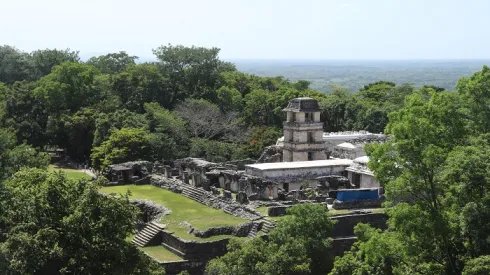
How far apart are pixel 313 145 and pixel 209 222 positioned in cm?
1710

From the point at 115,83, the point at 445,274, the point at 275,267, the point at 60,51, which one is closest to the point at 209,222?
the point at 275,267

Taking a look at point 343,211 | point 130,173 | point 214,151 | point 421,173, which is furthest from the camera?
point 214,151

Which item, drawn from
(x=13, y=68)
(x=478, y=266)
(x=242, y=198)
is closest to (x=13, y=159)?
(x=242, y=198)

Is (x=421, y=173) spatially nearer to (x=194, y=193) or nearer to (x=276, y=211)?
(x=276, y=211)

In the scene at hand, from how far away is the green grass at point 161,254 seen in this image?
3317 centimetres

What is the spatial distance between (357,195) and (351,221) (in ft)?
9.86

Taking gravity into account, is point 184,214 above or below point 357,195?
below

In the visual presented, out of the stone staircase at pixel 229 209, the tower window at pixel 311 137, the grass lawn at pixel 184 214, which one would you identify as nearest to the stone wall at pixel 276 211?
the grass lawn at pixel 184 214

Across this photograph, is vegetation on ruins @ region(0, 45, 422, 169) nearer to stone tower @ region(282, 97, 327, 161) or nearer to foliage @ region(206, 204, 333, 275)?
stone tower @ region(282, 97, 327, 161)

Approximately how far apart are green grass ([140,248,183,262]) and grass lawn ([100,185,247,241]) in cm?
103

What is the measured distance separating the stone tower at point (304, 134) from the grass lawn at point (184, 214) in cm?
1099

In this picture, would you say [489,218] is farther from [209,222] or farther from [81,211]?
[209,222]

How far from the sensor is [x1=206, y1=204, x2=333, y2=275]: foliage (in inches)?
1057

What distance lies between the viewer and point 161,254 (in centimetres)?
3403
